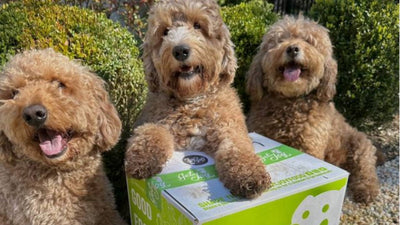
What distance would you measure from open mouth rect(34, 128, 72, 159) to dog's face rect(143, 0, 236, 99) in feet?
2.84

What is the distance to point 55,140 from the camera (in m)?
2.41

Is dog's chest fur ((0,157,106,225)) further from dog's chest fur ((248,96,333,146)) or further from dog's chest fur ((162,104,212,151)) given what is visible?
dog's chest fur ((248,96,333,146))

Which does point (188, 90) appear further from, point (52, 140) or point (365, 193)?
point (365, 193)

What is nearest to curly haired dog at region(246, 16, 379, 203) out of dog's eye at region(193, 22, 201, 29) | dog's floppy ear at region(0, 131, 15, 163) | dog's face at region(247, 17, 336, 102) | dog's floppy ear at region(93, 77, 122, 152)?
dog's face at region(247, 17, 336, 102)

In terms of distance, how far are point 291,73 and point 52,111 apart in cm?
210

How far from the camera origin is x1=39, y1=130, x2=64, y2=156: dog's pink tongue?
2363 millimetres

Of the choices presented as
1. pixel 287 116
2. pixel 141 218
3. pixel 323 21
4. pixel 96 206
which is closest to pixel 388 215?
pixel 287 116

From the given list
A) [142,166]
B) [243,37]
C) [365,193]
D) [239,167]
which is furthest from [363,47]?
[142,166]

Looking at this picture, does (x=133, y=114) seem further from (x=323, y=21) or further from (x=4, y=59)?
(x=323, y=21)

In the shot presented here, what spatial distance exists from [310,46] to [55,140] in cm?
232

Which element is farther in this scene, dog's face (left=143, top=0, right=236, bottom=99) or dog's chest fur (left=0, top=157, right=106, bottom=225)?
dog's face (left=143, top=0, right=236, bottom=99)

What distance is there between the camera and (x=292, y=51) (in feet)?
11.3

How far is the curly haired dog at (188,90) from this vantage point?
108 inches

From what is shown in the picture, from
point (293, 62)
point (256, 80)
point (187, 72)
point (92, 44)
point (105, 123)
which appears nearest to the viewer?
point (105, 123)
